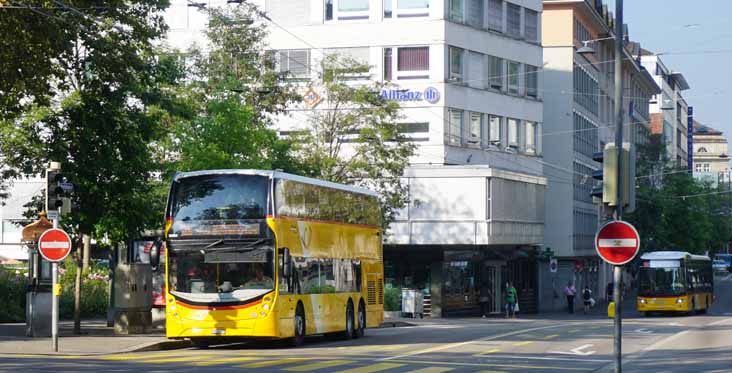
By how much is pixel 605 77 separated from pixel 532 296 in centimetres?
2504

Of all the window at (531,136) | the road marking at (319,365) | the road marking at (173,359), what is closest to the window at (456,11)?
the window at (531,136)

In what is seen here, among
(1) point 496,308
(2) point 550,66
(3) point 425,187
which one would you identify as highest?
(2) point 550,66

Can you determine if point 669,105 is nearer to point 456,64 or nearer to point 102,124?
point 456,64

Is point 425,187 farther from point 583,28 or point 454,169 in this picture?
Answer: point 583,28

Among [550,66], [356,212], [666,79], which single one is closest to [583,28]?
[550,66]

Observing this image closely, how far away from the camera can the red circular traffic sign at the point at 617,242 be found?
1830 cm

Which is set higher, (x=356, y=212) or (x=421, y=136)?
(x=421, y=136)

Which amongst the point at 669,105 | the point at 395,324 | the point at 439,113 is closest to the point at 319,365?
the point at 395,324

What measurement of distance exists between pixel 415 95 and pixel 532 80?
30.9 feet

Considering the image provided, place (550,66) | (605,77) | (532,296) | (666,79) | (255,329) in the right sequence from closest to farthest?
1. (255,329)
2. (532,296)
3. (550,66)
4. (605,77)
5. (666,79)

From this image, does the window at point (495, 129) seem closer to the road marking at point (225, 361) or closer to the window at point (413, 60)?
the window at point (413, 60)

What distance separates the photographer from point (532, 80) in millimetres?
67625

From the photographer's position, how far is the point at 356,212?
33.4 meters

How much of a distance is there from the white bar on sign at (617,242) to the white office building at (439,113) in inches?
1582
